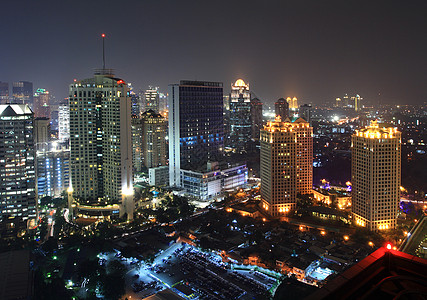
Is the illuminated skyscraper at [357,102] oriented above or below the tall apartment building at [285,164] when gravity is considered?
above

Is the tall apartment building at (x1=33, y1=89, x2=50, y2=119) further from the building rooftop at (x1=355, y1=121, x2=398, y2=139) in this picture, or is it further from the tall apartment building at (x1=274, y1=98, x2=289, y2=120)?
the building rooftop at (x1=355, y1=121, x2=398, y2=139)

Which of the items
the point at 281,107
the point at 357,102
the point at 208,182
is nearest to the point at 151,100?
the point at 281,107

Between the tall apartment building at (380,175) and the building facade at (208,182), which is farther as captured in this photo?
the building facade at (208,182)

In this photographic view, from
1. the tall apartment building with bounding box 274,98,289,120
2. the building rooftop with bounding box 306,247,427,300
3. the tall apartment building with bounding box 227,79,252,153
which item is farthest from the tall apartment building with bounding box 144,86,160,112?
the building rooftop with bounding box 306,247,427,300

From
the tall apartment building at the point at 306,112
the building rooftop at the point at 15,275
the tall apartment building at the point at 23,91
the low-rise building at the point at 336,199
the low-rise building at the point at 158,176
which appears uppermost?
the tall apartment building at the point at 23,91

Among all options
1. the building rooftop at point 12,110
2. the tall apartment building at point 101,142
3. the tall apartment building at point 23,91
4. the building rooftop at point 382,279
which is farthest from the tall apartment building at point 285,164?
the tall apartment building at point 23,91

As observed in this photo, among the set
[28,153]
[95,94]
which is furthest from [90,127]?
[28,153]

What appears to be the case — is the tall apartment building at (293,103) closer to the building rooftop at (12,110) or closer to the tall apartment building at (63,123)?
the tall apartment building at (63,123)

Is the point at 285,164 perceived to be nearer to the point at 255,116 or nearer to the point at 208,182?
the point at 208,182
